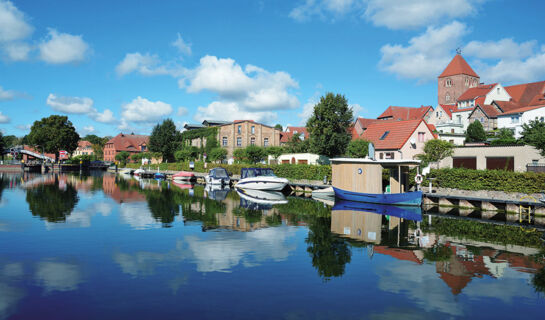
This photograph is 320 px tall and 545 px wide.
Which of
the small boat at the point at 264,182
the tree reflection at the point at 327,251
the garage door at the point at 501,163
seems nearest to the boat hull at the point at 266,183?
the small boat at the point at 264,182

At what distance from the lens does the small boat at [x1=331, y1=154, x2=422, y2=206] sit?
2880cm

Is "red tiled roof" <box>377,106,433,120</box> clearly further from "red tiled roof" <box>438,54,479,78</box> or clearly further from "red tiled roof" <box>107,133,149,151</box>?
"red tiled roof" <box>107,133,149,151</box>

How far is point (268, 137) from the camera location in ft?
276

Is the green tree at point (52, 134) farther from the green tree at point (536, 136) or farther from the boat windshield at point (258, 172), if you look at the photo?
the green tree at point (536, 136)

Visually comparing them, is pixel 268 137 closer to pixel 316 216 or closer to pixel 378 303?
pixel 316 216

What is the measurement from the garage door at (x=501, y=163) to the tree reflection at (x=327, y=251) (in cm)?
2741

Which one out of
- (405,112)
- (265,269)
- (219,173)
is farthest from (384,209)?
(405,112)

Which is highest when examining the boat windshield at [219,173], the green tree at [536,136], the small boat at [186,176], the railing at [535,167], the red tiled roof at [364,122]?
the red tiled roof at [364,122]

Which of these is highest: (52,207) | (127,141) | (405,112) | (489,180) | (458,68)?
(458,68)

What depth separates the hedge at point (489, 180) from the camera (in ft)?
88.4

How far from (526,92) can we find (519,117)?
86.4 ft

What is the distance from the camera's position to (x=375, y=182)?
3014cm

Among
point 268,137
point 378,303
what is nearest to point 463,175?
point 378,303

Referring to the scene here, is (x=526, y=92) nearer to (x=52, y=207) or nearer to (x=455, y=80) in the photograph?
(x=455, y=80)
